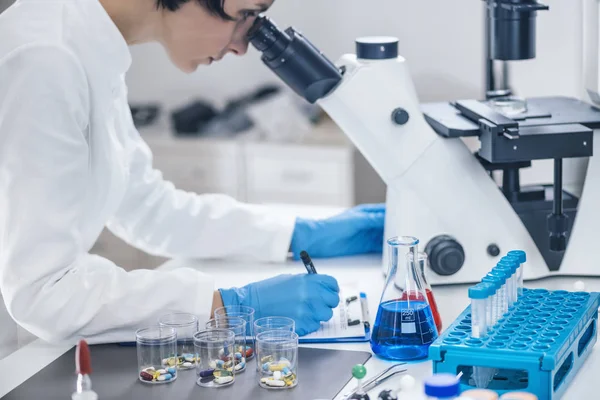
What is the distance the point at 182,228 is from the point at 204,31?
475 mm

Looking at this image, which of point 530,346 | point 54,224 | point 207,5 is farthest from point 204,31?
point 530,346

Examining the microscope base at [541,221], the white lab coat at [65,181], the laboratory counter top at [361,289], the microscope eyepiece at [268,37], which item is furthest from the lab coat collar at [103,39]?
the microscope base at [541,221]

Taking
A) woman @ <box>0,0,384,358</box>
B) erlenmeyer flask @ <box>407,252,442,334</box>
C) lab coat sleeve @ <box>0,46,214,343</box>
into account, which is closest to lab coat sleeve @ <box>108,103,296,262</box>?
woman @ <box>0,0,384,358</box>

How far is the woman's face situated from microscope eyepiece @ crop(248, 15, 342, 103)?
4 cm

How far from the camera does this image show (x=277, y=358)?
4.19 ft

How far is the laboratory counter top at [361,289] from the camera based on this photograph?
1277 millimetres

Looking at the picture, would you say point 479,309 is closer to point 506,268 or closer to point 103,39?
point 506,268

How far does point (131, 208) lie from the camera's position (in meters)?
1.88

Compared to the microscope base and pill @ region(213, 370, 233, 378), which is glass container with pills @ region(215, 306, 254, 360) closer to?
pill @ region(213, 370, 233, 378)

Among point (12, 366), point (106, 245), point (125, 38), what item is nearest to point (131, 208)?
point (125, 38)

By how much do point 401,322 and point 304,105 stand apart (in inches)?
99.0

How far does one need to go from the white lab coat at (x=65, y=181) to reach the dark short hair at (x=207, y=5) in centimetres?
11

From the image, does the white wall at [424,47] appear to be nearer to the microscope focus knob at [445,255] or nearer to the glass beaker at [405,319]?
the microscope focus knob at [445,255]

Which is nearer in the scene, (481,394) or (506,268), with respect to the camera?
(481,394)
